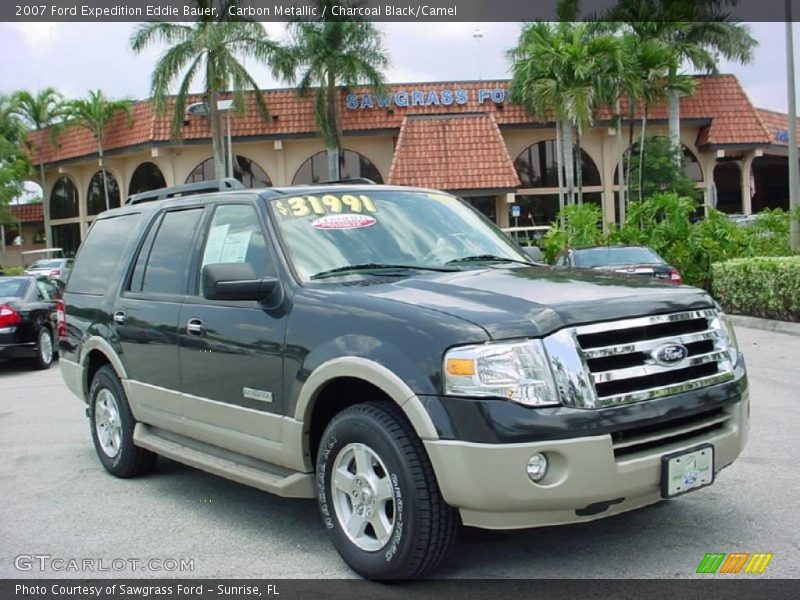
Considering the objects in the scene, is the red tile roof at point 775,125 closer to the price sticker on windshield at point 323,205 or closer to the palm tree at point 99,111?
the palm tree at point 99,111

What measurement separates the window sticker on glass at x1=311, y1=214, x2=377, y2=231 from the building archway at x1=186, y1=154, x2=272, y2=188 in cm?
2972

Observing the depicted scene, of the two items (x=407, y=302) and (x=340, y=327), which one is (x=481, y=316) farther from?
(x=340, y=327)

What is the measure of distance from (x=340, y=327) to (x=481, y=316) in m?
0.78

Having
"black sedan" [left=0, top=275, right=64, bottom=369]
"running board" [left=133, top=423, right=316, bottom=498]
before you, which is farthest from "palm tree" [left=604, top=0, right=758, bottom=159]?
"running board" [left=133, top=423, right=316, bottom=498]

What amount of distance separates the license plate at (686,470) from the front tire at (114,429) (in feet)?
12.7

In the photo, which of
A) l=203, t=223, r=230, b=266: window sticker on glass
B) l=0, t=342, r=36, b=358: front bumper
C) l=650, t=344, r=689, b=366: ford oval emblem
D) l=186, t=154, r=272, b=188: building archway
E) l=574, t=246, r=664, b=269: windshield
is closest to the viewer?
l=650, t=344, r=689, b=366: ford oval emblem

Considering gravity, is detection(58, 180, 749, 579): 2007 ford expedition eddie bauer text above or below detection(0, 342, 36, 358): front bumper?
above

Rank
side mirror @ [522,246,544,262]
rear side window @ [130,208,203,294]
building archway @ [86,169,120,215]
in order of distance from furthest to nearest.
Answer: building archway @ [86,169,120,215] → side mirror @ [522,246,544,262] → rear side window @ [130,208,203,294]

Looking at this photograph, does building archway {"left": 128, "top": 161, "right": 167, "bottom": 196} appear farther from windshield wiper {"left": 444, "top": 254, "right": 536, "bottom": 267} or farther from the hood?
the hood

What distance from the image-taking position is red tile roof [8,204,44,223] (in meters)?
47.2

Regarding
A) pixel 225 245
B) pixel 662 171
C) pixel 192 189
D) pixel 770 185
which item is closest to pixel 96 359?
pixel 192 189

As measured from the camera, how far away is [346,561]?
4.25 metres

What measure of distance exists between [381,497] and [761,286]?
12.5 meters

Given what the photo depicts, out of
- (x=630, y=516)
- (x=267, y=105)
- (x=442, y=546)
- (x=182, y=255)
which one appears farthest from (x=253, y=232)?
(x=267, y=105)
